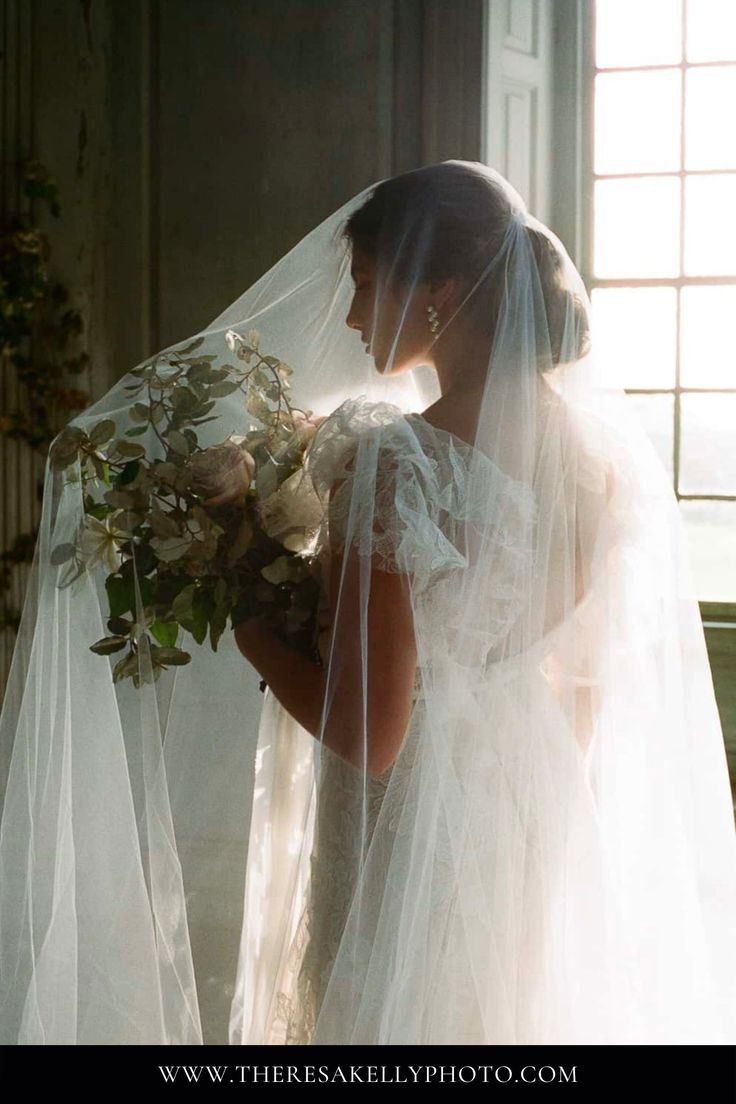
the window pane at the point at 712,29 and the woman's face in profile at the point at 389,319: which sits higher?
the window pane at the point at 712,29

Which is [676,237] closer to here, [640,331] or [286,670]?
[640,331]

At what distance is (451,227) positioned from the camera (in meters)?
1.37

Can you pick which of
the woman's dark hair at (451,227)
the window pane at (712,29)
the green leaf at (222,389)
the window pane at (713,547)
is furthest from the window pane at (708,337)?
the green leaf at (222,389)

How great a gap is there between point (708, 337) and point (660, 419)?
24cm

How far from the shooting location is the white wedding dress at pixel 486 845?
1299 mm

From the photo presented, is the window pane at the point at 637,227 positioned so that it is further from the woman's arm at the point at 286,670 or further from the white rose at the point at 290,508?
the woman's arm at the point at 286,670

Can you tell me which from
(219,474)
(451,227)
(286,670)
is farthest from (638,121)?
(286,670)

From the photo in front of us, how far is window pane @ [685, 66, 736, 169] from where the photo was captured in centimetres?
288

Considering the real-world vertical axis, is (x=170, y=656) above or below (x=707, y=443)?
below

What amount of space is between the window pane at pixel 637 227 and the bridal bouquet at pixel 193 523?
175 cm

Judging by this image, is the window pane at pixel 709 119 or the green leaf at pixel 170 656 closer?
the green leaf at pixel 170 656

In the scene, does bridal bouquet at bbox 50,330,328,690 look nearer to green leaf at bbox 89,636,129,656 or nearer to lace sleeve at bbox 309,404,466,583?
green leaf at bbox 89,636,129,656

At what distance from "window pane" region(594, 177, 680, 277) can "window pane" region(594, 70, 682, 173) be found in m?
0.05
